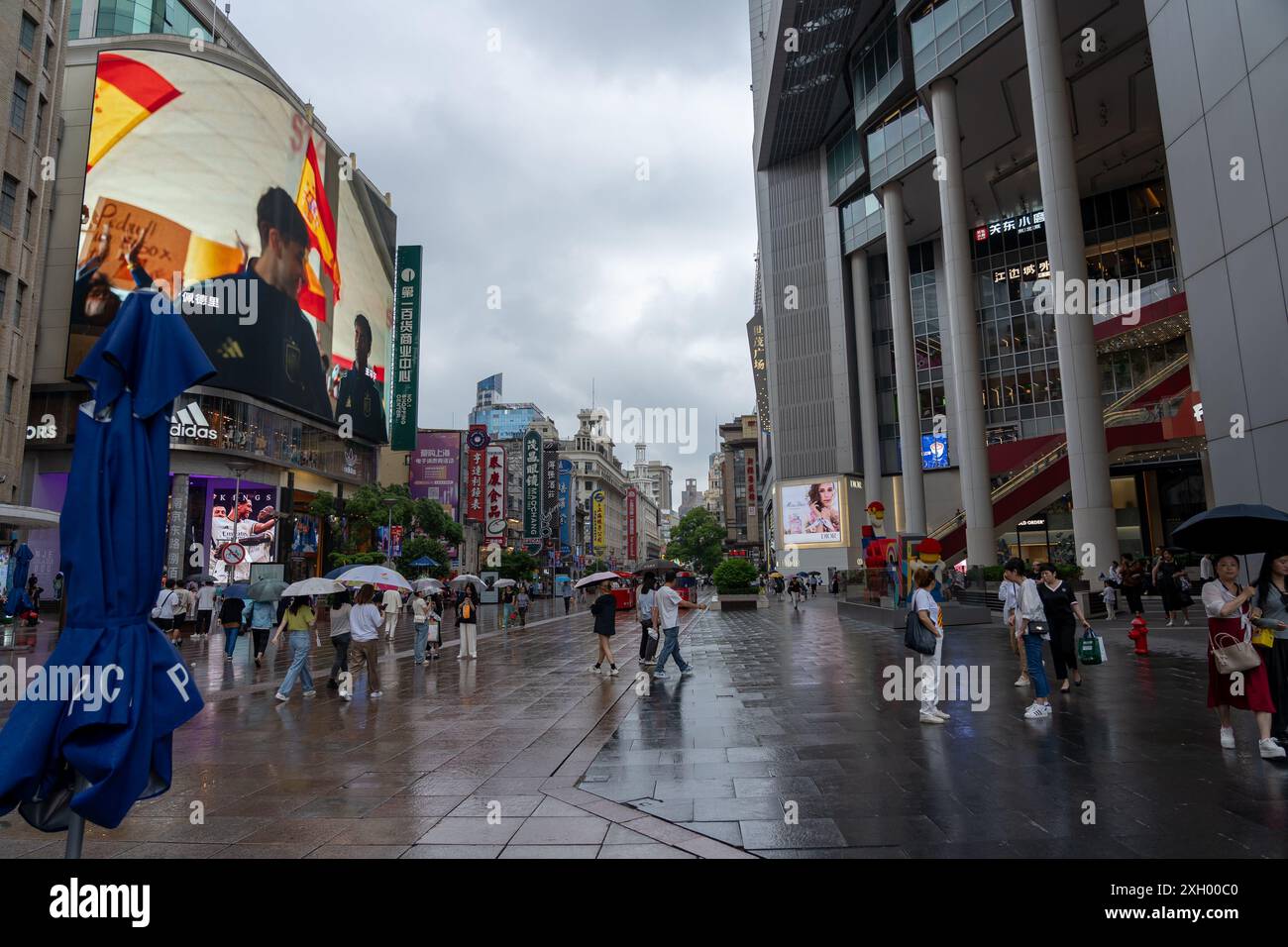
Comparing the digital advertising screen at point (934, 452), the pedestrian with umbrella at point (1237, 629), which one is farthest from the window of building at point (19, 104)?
the digital advertising screen at point (934, 452)

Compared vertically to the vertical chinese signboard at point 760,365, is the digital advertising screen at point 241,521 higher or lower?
lower

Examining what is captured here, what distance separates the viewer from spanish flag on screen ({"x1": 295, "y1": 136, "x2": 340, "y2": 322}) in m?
51.5

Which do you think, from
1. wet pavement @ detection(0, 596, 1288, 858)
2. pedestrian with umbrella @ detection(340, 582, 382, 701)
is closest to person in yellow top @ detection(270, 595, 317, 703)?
wet pavement @ detection(0, 596, 1288, 858)

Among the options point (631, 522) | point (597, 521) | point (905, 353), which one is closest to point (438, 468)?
point (905, 353)

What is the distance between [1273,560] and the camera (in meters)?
6.82

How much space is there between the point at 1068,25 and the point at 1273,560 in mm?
31565

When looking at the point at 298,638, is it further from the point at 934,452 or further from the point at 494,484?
the point at 934,452

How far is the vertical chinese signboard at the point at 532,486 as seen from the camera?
72375 mm

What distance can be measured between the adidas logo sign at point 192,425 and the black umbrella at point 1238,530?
4709cm

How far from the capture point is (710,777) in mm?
6719

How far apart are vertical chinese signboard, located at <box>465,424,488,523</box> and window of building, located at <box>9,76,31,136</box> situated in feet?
85.7

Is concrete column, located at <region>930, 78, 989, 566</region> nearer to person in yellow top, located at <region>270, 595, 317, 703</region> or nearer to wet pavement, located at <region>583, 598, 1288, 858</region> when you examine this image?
wet pavement, located at <region>583, 598, 1288, 858</region>

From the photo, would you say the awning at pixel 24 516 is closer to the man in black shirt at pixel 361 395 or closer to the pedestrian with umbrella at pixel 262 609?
the pedestrian with umbrella at pixel 262 609

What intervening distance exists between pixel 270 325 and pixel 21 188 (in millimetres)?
16768
